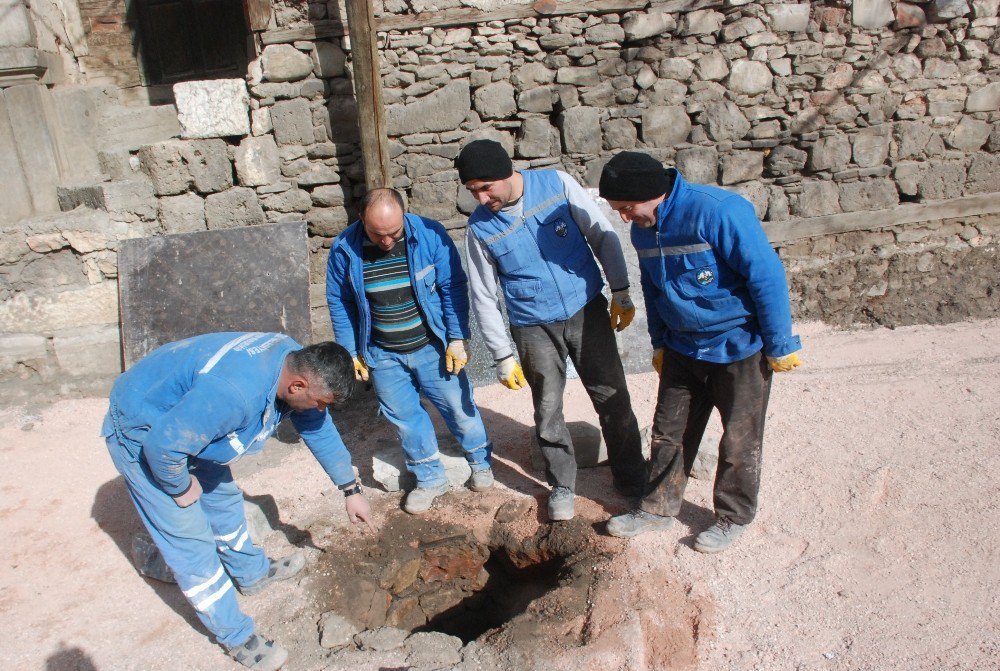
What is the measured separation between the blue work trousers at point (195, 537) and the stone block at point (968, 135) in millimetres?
6406

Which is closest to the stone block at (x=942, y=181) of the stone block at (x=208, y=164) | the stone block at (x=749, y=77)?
the stone block at (x=749, y=77)

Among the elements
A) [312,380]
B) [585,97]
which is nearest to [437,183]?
[585,97]

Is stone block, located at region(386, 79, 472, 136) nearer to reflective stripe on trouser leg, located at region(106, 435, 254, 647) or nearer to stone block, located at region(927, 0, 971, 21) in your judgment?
reflective stripe on trouser leg, located at region(106, 435, 254, 647)

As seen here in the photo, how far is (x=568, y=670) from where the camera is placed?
2.85 meters

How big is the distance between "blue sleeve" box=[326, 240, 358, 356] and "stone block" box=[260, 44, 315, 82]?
2.52 metres

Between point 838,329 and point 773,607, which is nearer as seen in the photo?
point 773,607

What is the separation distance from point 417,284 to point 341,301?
462mm

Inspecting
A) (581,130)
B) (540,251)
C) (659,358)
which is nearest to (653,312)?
(659,358)

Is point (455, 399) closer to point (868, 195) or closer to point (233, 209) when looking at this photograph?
point (233, 209)

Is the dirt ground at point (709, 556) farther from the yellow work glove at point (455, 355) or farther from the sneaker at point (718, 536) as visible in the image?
the yellow work glove at point (455, 355)

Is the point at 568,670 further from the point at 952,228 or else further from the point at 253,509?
the point at 952,228

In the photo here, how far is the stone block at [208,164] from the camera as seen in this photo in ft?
18.2

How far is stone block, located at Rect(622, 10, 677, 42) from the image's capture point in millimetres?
5559

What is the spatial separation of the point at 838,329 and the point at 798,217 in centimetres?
105
